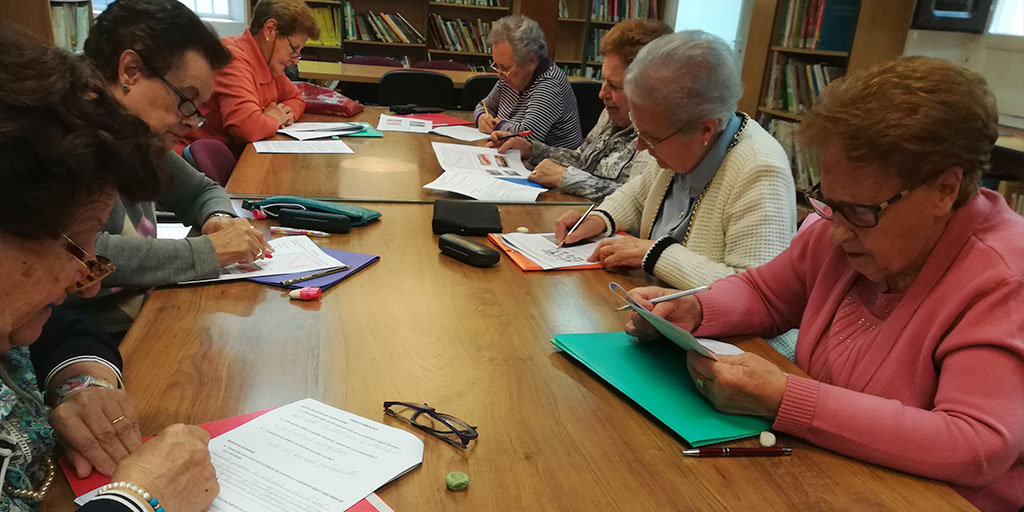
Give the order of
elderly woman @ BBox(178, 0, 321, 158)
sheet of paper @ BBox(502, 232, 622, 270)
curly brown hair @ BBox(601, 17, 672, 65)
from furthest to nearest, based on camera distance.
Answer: elderly woman @ BBox(178, 0, 321, 158) → curly brown hair @ BBox(601, 17, 672, 65) → sheet of paper @ BBox(502, 232, 622, 270)

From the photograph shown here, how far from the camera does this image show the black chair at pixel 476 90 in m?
4.49

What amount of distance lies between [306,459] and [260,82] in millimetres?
2778

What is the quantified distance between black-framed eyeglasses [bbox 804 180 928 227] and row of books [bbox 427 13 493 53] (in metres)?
5.58

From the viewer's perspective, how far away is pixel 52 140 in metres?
0.73

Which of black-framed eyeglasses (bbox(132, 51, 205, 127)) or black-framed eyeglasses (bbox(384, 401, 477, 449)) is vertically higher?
black-framed eyeglasses (bbox(132, 51, 205, 127))

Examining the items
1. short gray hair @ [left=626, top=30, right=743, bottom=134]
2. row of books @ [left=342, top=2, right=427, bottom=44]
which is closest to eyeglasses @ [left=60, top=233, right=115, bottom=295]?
short gray hair @ [left=626, top=30, right=743, bottom=134]

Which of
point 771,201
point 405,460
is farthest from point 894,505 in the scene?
point 771,201

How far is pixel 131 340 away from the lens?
1194 mm

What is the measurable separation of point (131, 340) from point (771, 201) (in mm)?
1362

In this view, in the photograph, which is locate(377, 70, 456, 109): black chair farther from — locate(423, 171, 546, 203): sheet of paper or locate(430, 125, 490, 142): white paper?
locate(423, 171, 546, 203): sheet of paper

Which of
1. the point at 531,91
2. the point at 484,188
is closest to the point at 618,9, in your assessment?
the point at 531,91

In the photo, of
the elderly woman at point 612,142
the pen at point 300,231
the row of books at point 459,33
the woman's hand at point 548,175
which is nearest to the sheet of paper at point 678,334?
the pen at point 300,231

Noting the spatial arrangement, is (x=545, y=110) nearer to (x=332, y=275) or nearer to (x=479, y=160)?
(x=479, y=160)

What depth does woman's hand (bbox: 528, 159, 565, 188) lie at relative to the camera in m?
2.52
